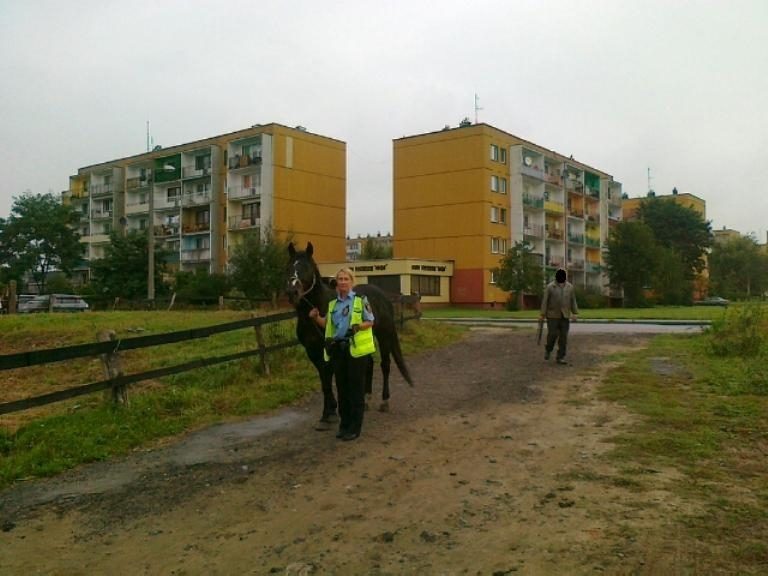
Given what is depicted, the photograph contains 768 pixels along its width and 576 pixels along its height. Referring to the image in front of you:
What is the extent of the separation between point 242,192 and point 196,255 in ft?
24.7

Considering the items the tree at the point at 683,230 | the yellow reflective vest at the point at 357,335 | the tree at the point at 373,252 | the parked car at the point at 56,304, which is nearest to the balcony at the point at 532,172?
the tree at the point at 683,230

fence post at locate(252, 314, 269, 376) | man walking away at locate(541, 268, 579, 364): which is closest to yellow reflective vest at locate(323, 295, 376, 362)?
fence post at locate(252, 314, 269, 376)

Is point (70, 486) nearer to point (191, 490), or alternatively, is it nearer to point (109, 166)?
point (191, 490)

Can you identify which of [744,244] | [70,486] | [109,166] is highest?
[109,166]

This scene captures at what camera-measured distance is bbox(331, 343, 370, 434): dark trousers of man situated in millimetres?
6820

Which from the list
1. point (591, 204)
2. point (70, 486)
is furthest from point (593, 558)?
point (591, 204)

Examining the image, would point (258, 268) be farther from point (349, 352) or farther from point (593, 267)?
point (593, 267)

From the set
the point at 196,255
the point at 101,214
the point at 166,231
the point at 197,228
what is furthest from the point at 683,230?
the point at 101,214

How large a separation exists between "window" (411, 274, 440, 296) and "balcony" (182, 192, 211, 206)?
20.6 metres

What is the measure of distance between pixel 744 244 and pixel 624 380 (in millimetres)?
88572

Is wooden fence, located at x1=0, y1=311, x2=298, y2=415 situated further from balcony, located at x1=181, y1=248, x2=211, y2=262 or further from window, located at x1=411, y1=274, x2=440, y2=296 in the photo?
balcony, located at x1=181, y1=248, x2=211, y2=262

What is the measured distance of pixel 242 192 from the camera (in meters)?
55.1

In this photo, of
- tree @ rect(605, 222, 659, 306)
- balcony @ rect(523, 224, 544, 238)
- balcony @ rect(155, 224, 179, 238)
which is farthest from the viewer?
balcony @ rect(155, 224, 179, 238)

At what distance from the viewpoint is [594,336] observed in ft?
59.1
